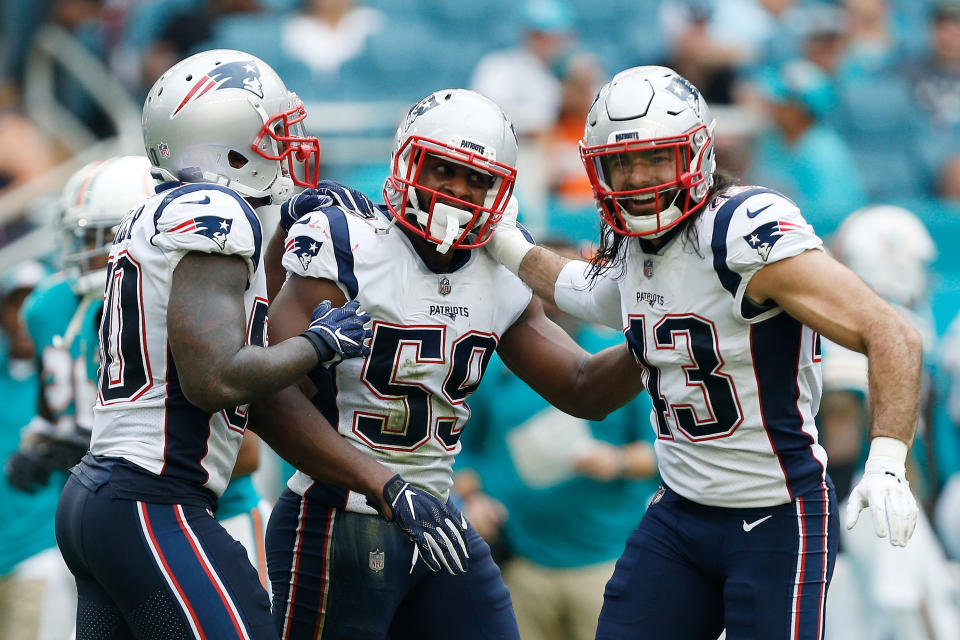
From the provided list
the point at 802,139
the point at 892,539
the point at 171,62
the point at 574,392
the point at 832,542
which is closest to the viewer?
the point at 892,539

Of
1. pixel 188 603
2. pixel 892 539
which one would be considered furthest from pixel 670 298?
pixel 188 603

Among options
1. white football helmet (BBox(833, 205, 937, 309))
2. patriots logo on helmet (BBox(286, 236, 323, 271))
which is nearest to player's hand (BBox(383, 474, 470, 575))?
patriots logo on helmet (BBox(286, 236, 323, 271))

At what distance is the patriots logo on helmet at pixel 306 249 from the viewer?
3.53 m

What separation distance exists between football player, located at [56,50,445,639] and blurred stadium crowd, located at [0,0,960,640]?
9.58ft

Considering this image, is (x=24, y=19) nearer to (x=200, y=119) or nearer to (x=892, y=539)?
(x=200, y=119)

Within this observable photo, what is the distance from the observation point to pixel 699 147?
354 cm

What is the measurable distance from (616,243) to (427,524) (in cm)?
97

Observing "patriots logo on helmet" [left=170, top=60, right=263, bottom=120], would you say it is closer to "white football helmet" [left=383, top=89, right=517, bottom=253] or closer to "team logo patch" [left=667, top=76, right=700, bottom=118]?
"white football helmet" [left=383, top=89, right=517, bottom=253]

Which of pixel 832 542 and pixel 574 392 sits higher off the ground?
pixel 574 392

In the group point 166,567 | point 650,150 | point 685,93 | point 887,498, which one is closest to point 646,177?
point 650,150

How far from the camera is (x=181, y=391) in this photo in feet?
10.4

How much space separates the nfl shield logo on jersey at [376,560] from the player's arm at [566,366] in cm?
72

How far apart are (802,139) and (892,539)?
5368 mm

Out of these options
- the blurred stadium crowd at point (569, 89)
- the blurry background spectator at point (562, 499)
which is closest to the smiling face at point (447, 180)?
the blurry background spectator at point (562, 499)
